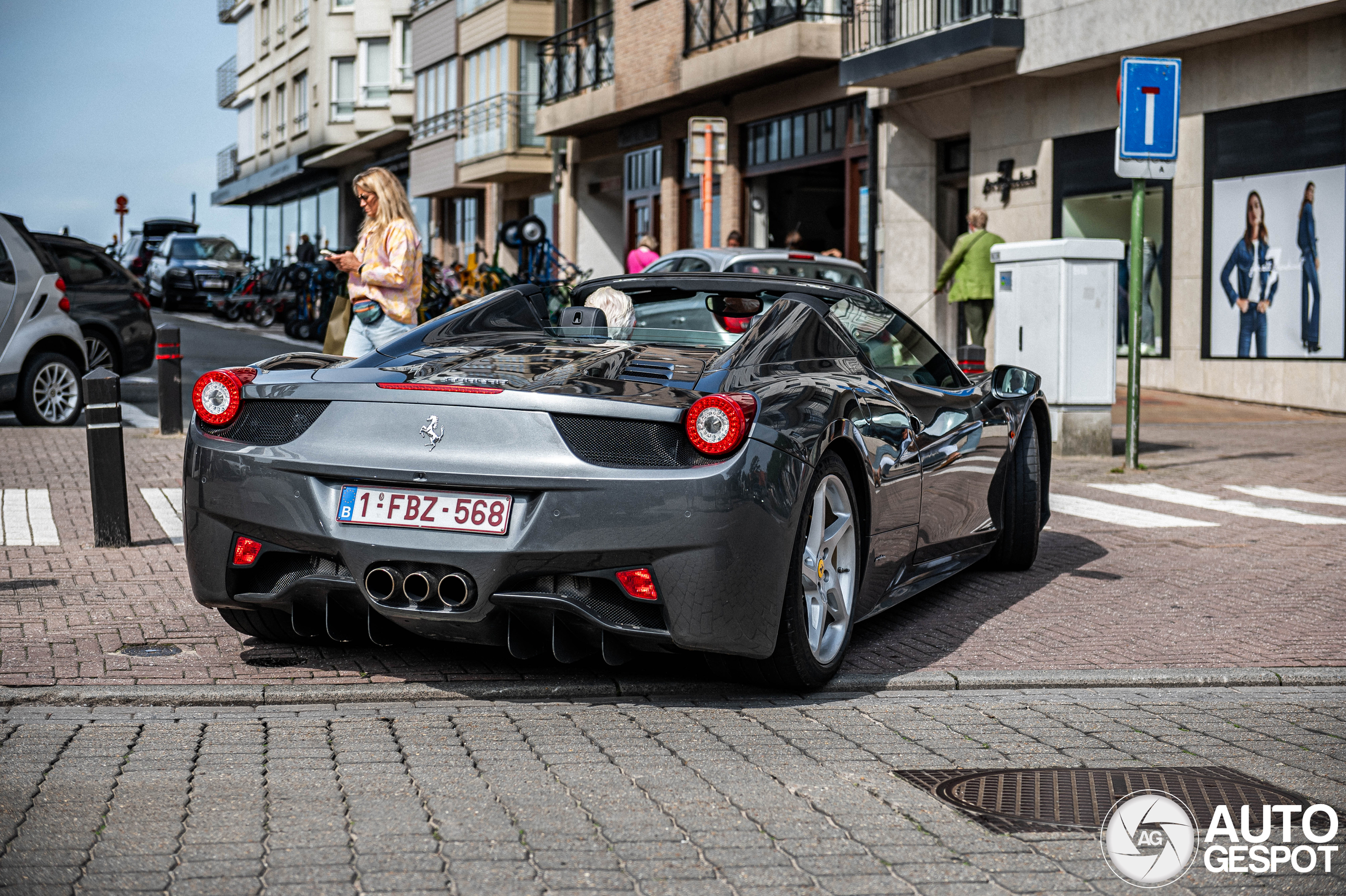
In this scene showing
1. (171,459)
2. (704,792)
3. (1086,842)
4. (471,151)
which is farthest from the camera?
(471,151)

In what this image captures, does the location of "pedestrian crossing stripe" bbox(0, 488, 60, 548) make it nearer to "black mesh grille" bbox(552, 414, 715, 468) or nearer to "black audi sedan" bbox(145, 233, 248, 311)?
"black mesh grille" bbox(552, 414, 715, 468)

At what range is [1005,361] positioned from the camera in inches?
533

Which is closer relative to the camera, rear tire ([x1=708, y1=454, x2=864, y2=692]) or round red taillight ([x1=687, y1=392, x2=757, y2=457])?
round red taillight ([x1=687, y1=392, x2=757, y2=457])

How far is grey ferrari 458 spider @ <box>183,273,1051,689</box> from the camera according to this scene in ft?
→ 15.2

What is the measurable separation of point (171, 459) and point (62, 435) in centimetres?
190

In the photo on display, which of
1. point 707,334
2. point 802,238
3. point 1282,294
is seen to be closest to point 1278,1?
point 1282,294

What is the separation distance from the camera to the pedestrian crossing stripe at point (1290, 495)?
10875mm

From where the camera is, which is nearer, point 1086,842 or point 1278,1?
point 1086,842

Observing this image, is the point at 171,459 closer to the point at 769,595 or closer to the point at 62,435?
the point at 62,435

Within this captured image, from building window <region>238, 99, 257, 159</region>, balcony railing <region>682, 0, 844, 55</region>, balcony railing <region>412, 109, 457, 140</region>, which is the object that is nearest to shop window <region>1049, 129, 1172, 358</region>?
balcony railing <region>682, 0, 844, 55</region>

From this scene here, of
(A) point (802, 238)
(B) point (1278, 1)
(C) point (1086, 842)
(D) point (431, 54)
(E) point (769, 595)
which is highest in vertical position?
(D) point (431, 54)

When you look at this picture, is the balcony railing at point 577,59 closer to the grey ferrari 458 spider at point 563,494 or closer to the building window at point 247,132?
the grey ferrari 458 spider at point 563,494

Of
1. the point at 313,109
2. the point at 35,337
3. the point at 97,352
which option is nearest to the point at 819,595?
the point at 35,337

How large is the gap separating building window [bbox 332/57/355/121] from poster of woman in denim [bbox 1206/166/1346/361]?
42347 millimetres
